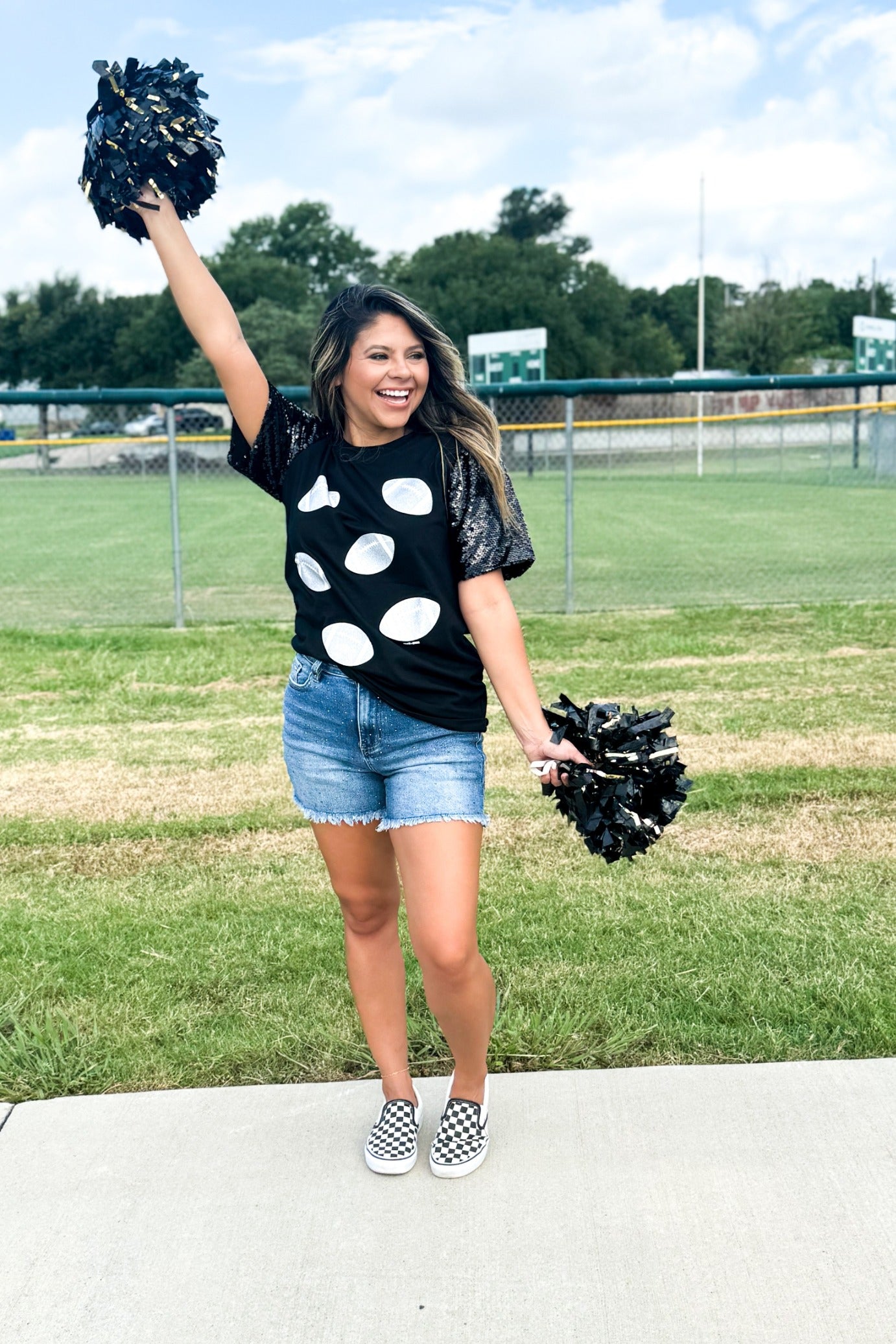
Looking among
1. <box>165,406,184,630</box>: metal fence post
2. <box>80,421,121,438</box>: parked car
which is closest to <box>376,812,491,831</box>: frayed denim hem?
<box>165,406,184,630</box>: metal fence post

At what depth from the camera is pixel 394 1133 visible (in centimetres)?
278

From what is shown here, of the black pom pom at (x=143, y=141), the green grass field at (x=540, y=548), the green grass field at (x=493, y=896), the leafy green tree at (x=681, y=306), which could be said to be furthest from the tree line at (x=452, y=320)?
the black pom pom at (x=143, y=141)

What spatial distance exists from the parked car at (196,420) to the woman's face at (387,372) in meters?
14.1

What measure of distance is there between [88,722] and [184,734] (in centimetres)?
67

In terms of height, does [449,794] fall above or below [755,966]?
above

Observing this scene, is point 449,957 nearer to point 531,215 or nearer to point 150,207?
point 150,207

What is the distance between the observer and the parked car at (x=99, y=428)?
44.9 ft

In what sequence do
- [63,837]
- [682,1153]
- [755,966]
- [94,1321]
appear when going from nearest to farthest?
[94,1321]
[682,1153]
[755,966]
[63,837]

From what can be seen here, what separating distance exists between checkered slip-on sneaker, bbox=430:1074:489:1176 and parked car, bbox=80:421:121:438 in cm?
1151

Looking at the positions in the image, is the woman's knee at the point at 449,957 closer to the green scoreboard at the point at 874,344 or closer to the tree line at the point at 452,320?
the green scoreboard at the point at 874,344

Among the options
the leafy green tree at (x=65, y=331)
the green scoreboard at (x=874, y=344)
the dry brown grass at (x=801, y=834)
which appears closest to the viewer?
the dry brown grass at (x=801, y=834)

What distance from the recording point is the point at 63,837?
202 inches

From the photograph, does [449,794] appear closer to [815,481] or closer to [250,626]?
[250,626]

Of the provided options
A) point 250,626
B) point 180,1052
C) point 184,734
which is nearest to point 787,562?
point 250,626
